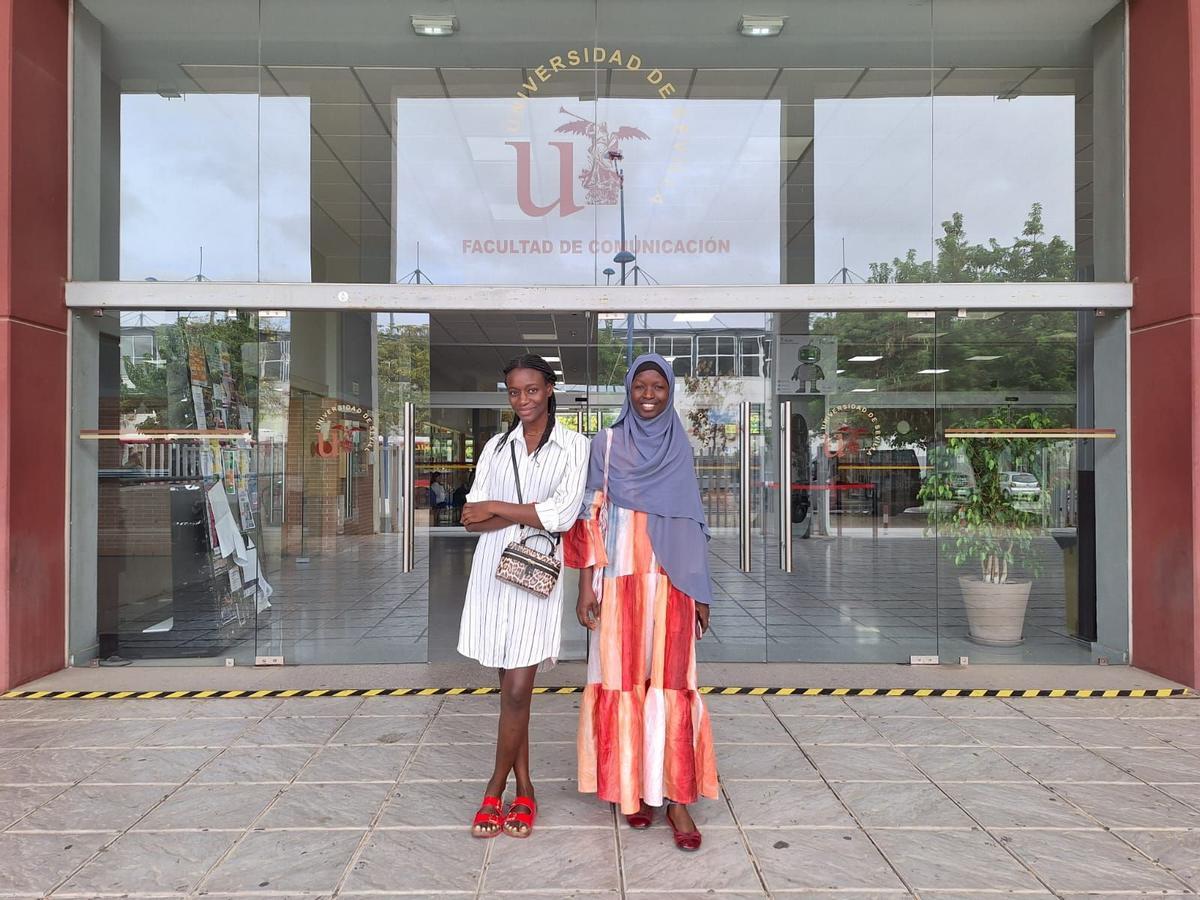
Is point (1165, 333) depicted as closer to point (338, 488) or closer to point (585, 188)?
point (585, 188)

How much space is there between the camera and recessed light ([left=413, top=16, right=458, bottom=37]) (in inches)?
215

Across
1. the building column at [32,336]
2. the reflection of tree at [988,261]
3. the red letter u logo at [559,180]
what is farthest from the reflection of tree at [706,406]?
the building column at [32,336]

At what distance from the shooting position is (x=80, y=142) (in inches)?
205

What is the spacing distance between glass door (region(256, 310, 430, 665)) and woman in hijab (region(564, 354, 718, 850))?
261cm

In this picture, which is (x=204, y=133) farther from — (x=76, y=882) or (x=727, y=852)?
(x=727, y=852)

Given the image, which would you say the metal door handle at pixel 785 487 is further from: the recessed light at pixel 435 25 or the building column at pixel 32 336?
the building column at pixel 32 336

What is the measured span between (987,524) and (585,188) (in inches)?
155

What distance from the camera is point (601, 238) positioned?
5457mm

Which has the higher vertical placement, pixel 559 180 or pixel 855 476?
pixel 559 180

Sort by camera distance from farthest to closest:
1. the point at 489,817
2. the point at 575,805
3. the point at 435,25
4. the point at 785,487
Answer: the point at 435,25
the point at 785,487
the point at 575,805
the point at 489,817

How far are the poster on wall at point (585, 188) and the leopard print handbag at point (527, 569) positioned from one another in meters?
2.99

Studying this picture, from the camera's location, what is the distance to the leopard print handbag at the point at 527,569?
2777 mm

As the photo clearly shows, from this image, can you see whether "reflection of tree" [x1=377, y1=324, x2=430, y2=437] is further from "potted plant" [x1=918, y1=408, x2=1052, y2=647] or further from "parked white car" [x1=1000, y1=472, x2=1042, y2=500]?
"parked white car" [x1=1000, y1=472, x2=1042, y2=500]

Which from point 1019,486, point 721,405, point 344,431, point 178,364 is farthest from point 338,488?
point 1019,486
